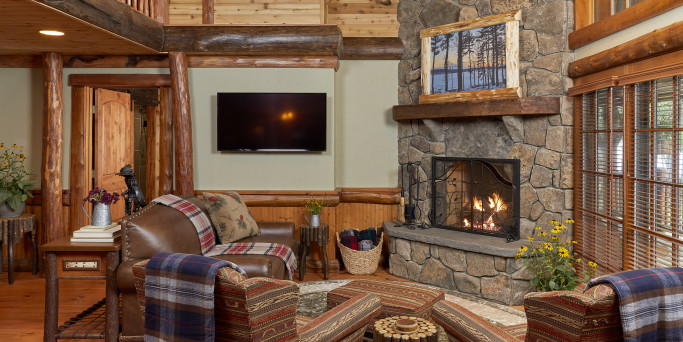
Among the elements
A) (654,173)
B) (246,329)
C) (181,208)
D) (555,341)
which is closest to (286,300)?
(246,329)

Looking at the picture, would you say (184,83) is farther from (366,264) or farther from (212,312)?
(212,312)

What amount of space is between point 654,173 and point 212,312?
9.26ft

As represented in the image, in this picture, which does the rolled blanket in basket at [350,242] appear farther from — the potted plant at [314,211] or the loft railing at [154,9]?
the loft railing at [154,9]

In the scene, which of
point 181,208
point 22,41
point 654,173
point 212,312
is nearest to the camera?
point 212,312

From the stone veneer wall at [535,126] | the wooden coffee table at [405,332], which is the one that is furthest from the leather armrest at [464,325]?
the stone veneer wall at [535,126]

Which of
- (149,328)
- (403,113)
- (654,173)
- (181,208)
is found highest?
(403,113)

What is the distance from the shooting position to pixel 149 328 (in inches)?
78.7

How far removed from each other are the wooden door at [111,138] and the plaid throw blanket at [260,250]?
236cm

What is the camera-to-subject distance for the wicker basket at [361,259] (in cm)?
516

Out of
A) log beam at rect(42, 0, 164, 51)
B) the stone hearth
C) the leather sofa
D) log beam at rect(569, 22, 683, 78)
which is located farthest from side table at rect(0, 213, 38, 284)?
log beam at rect(569, 22, 683, 78)

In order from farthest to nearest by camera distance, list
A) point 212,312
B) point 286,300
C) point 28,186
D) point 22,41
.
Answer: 1. point 28,186
2. point 22,41
3. point 286,300
4. point 212,312

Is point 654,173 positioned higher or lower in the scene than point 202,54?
lower

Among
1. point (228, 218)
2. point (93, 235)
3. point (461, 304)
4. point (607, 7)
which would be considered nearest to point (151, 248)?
point (93, 235)

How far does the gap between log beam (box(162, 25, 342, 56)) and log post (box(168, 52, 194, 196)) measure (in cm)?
14
